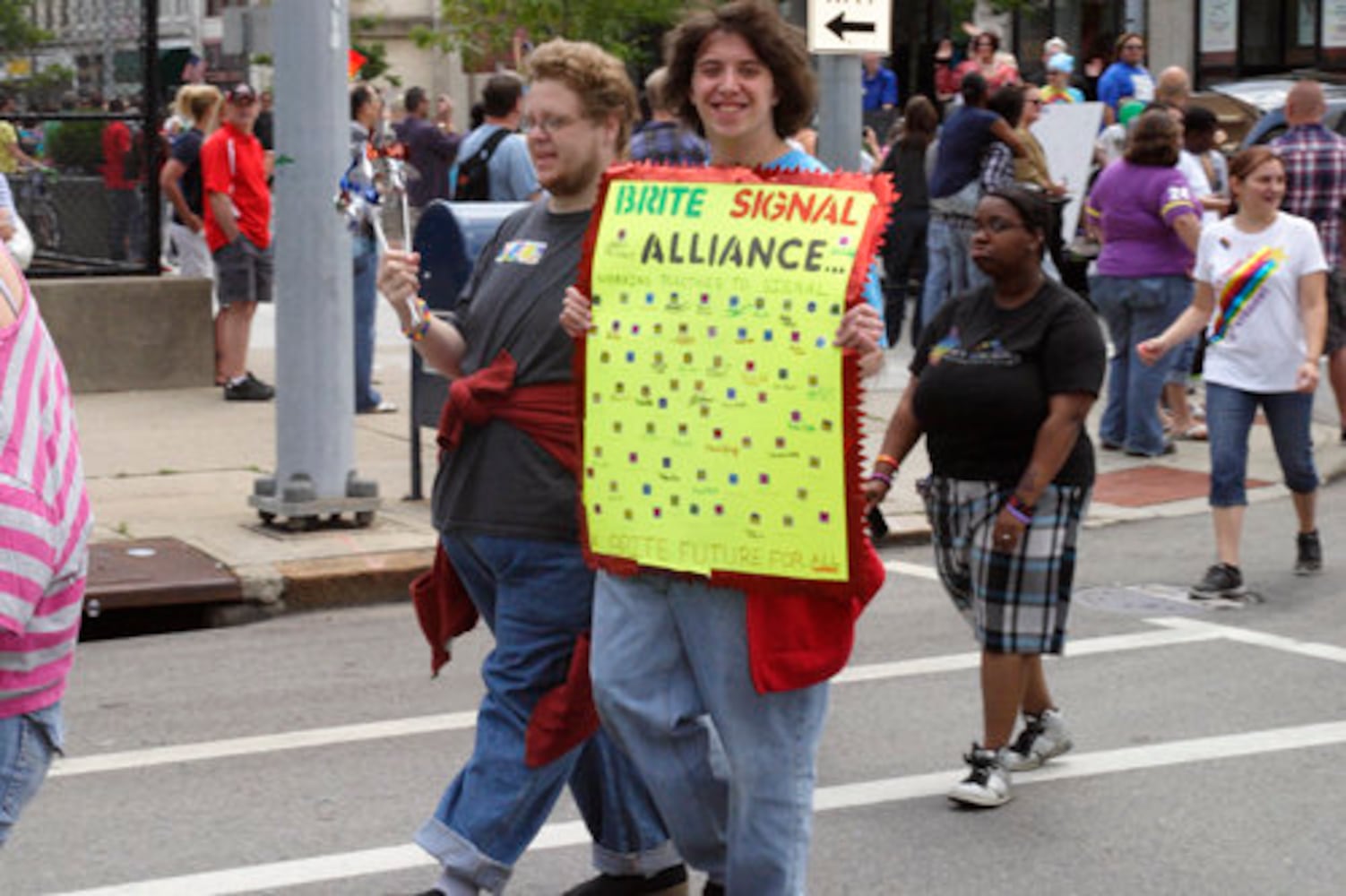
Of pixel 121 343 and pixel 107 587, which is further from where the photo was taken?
pixel 121 343

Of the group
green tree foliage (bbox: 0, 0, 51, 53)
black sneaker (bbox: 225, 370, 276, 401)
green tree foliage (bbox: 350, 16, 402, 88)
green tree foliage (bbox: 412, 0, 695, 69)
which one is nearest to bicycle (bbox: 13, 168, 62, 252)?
green tree foliage (bbox: 0, 0, 51, 53)

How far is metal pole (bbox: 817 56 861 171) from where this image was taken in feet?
36.6

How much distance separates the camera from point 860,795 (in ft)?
20.6

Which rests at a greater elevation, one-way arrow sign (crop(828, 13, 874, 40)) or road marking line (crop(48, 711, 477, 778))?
one-way arrow sign (crop(828, 13, 874, 40))

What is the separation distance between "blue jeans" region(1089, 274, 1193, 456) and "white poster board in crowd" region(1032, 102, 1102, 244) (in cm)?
412

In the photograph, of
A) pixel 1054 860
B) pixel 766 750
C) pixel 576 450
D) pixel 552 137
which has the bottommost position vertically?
pixel 1054 860

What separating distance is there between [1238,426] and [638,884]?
4616 mm

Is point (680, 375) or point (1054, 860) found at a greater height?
point (680, 375)

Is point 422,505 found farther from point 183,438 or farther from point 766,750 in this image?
point 766,750

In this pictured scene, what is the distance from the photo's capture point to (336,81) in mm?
9445

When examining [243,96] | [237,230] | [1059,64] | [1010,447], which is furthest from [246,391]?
[1059,64]

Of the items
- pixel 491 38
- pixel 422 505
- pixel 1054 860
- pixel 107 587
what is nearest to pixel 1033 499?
pixel 1054 860

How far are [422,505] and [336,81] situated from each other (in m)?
2.02

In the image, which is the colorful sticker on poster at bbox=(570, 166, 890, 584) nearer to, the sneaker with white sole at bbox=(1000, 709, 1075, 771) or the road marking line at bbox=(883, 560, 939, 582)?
the sneaker with white sole at bbox=(1000, 709, 1075, 771)
